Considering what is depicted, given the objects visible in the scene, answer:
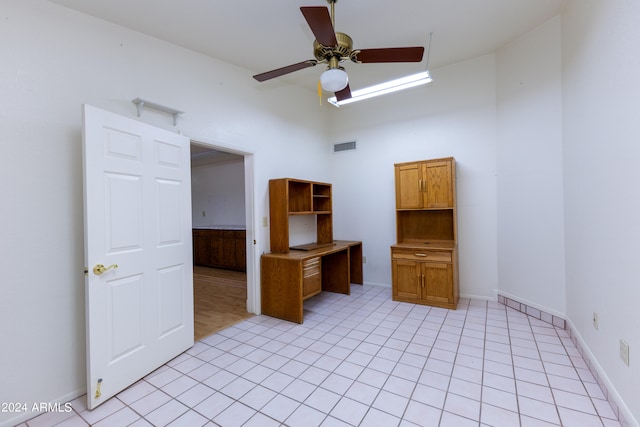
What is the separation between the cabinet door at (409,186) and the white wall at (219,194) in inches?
157

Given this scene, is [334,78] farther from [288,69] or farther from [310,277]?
[310,277]

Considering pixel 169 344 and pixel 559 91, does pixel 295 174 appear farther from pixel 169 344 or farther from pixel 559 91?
pixel 559 91

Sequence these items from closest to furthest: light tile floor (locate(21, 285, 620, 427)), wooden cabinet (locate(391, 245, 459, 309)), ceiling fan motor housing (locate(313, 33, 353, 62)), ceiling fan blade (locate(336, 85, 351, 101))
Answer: light tile floor (locate(21, 285, 620, 427)) → ceiling fan motor housing (locate(313, 33, 353, 62)) → ceiling fan blade (locate(336, 85, 351, 101)) → wooden cabinet (locate(391, 245, 459, 309))

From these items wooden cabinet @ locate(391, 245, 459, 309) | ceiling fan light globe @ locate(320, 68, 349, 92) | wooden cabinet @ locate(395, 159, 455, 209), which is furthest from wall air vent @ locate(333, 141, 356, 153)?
ceiling fan light globe @ locate(320, 68, 349, 92)

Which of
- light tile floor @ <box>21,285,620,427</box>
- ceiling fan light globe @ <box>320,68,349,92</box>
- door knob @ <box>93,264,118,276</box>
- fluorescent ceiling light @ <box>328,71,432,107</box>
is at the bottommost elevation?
light tile floor @ <box>21,285,620,427</box>

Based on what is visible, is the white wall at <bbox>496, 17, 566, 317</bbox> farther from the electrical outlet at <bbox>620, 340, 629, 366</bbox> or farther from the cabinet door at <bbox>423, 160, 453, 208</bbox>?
the electrical outlet at <bbox>620, 340, 629, 366</bbox>

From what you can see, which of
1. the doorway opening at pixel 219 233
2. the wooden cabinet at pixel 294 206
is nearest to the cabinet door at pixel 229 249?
the doorway opening at pixel 219 233

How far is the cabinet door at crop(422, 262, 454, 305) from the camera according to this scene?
3.39m

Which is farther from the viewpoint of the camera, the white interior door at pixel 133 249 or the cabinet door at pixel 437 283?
the cabinet door at pixel 437 283

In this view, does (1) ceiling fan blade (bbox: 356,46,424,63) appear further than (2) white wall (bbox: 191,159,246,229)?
No

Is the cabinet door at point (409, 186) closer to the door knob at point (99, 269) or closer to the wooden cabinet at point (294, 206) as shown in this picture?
the wooden cabinet at point (294, 206)

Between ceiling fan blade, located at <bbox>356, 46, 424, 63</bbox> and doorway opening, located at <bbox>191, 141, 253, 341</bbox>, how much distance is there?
288 cm

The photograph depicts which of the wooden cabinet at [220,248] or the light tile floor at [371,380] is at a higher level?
the wooden cabinet at [220,248]

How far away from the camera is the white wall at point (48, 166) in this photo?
70.2 inches
